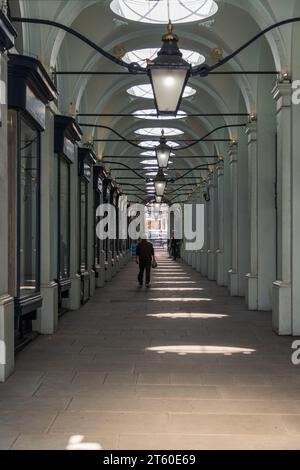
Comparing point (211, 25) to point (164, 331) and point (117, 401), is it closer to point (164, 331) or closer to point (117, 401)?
point (164, 331)

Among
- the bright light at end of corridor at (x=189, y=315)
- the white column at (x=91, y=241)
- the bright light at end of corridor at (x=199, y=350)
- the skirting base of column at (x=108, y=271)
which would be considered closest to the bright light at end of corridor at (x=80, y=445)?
the bright light at end of corridor at (x=199, y=350)

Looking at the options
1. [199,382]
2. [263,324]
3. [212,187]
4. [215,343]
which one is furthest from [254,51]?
[212,187]

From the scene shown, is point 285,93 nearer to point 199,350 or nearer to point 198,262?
point 199,350

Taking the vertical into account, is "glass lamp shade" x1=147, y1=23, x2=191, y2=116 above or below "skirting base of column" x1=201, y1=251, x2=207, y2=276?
above

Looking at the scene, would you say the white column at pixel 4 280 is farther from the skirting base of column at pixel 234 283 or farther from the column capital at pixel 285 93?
the skirting base of column at pixel 234 283

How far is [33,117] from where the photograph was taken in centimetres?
909

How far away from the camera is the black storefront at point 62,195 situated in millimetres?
12062

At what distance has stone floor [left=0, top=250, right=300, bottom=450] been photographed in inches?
197

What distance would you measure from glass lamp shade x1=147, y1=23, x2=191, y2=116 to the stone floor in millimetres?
3140

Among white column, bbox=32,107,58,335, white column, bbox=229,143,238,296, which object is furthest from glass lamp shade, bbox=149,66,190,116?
white column, bbox=229,143,238,296

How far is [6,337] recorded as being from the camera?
7.25m

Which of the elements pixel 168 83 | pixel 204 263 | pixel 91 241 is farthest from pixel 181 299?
pixel 204 263

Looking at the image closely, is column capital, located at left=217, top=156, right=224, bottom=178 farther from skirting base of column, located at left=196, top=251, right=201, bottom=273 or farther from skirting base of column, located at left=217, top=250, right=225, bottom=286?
skirting base of column, located at left=196, top=251, right=201, bottom=273

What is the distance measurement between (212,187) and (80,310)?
12007 mm
